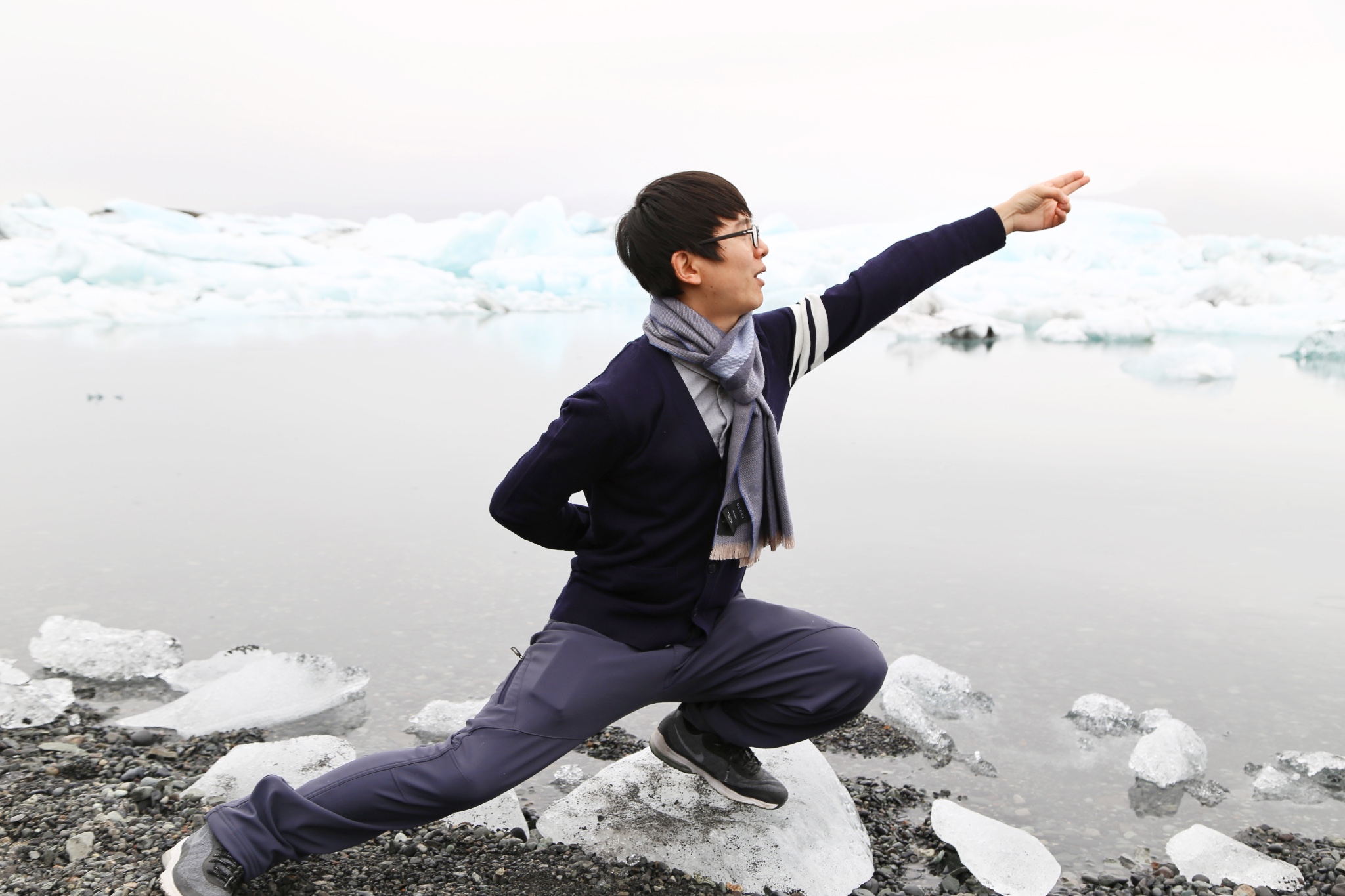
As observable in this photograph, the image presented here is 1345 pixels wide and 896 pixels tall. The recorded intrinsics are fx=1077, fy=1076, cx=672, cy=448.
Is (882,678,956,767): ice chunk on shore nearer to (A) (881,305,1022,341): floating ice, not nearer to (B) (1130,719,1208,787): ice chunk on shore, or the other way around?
(B) (1130,719,1208,787): ice chunk on shore

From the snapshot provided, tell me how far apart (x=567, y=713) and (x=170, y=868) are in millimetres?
720

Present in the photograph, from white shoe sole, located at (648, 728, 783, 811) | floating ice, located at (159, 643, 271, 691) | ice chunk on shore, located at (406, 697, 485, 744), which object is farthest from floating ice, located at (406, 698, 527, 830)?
floating ice, located at (159, 643, 271, 691)

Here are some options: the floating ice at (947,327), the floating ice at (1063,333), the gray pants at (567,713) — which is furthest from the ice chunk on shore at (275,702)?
the floating ice at (1063,333)

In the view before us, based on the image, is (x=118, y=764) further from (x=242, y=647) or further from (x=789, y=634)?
(x=789, y=634)

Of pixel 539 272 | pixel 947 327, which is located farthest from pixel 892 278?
pixel 539 272

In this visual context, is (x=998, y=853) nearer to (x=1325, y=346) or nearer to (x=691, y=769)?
(x=691, y=769)

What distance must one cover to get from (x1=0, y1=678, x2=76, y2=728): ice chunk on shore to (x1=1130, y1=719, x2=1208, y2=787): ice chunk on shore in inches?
103

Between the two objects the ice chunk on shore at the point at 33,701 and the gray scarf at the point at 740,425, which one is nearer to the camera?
the gray scarf at the point at 740,425

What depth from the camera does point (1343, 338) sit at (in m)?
12.7

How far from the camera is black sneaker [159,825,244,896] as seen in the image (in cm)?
180

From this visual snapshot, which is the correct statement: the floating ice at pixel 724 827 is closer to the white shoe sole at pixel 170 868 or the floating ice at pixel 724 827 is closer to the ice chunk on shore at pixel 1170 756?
the white shoe sole at pixel 170 868

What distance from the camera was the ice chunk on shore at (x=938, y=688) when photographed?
2814 millimetres

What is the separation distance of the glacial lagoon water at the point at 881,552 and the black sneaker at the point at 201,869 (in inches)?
28.8

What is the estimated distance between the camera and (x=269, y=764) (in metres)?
2.38
